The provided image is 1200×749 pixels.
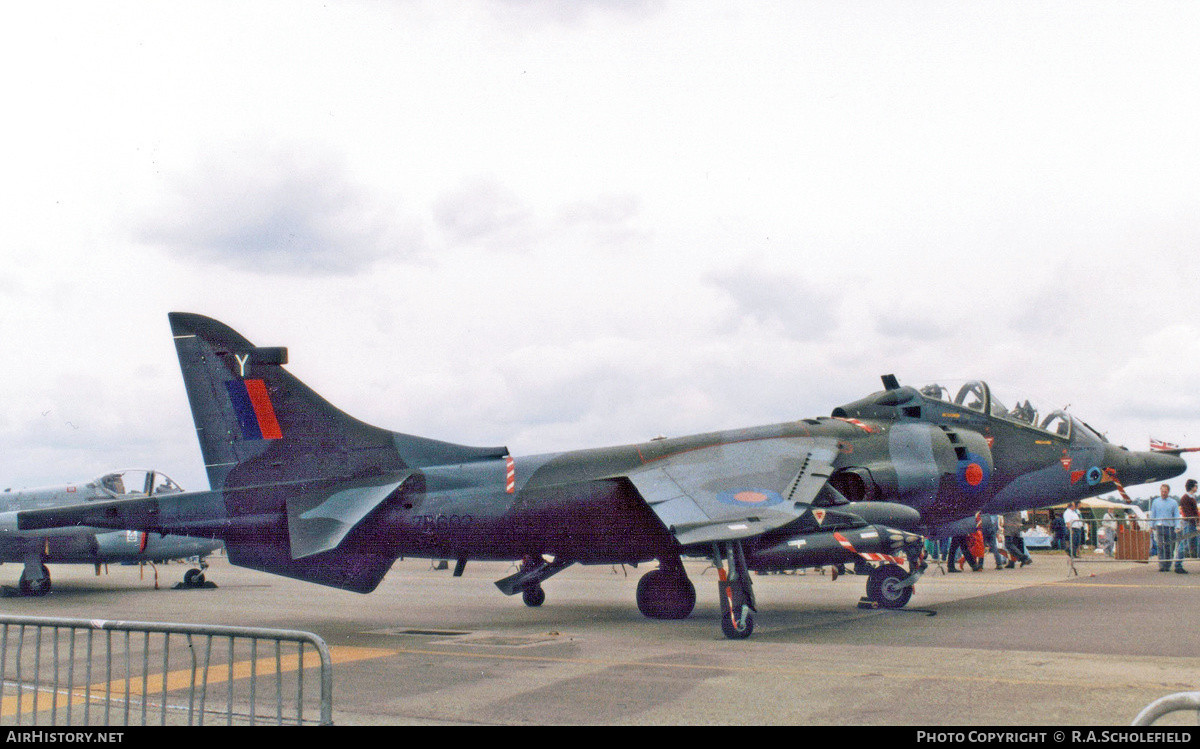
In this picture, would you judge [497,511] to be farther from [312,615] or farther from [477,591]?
[477,591]

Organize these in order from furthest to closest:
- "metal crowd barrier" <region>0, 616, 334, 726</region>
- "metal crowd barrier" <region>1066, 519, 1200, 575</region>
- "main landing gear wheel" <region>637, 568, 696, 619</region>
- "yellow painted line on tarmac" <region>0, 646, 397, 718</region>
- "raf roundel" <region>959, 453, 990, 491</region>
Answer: "metal crowd barrier" <region>1066, 519, 1200, 575</region>
"raf roundel" <region>959, 453, 990, 491</region>
"main landing gear wheel" <region>637, 568, 696, 619</region>
"yellow painted line on tarmac" <region>0, 646, 397, 718</region>
"metal crowd barrier" <region>0, 616, 334, 726</region>

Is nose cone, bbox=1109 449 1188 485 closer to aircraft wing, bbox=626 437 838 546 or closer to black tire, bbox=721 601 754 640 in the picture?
aircraft wing, bbox=626 437 838 546

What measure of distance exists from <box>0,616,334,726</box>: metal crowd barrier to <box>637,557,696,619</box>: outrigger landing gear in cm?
524

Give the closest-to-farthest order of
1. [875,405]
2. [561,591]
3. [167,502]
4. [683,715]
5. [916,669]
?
1. [683,715]
2. [916,669]
3. [167,502]
4. [875,405]
5. [561,591]

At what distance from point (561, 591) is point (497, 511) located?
25.4 ft

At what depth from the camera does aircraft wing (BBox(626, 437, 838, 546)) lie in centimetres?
1143

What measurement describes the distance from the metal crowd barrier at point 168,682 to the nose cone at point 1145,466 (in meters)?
13.5

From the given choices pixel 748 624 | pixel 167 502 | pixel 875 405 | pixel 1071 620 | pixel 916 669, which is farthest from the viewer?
pixel 875 405

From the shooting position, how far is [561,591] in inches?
810

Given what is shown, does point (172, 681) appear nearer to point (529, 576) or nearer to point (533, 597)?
point (529, 576)

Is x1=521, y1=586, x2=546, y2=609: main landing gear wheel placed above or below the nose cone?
below

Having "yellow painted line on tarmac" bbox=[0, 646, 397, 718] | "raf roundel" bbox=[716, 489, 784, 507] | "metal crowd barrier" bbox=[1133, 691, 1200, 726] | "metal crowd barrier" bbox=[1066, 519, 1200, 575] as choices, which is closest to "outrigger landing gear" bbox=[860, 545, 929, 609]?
"raf roundel" bbox=[716, 489, 784, 507]

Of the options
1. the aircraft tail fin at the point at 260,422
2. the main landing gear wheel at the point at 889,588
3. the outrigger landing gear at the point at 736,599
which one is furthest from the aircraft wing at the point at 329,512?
the main landing gear wheel at the point at 889,588

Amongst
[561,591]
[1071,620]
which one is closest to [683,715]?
[1071,620]
